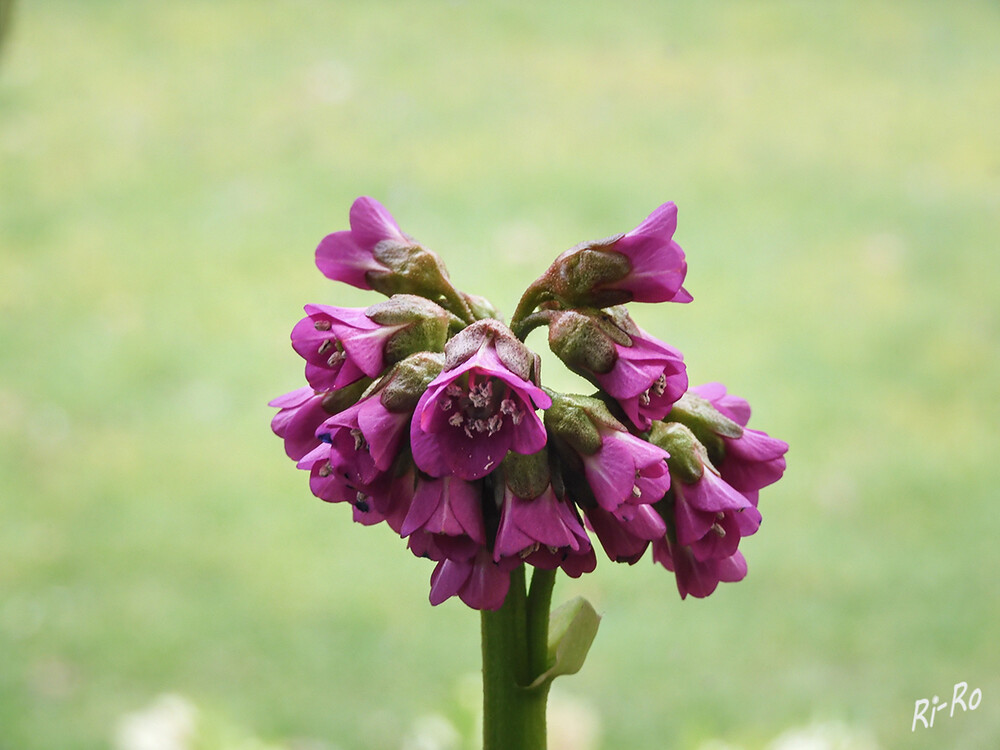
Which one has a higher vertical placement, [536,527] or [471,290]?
[471,290]

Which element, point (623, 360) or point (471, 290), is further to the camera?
point (471, 290)

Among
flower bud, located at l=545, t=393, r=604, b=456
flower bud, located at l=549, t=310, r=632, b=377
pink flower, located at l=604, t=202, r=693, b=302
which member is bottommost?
flower bud, located at l=545, t=393, r=604, b=456

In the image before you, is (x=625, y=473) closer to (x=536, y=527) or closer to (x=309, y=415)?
(x=536, y=527)

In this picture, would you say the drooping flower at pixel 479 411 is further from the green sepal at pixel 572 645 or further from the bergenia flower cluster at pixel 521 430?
the green sepal at pixel 572 645

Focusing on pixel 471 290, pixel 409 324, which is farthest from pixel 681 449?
pixel 471 290

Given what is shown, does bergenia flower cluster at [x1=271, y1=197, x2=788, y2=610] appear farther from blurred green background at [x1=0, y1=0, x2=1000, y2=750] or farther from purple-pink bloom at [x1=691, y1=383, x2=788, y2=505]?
blurred green background at [x1=0, y1=0, x2=1000, y2=750]

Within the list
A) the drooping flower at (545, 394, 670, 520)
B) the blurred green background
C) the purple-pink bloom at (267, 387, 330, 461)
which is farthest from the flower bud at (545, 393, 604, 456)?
the blurred green background

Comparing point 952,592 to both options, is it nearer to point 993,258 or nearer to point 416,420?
point 993,258
